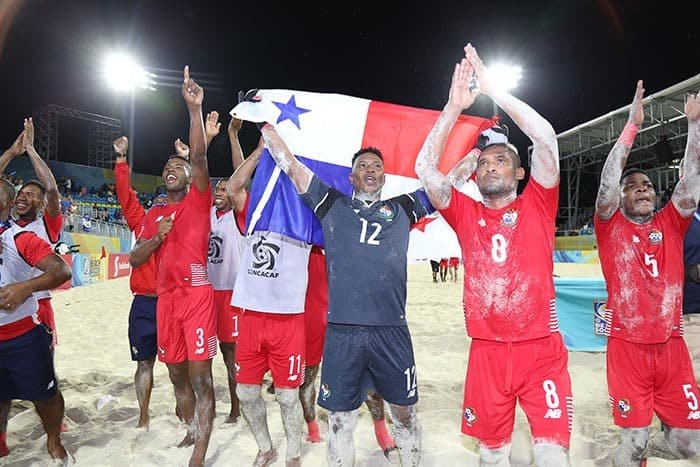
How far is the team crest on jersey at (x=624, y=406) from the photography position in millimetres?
3341

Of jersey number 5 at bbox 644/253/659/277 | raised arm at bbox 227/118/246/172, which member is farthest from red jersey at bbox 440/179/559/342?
raised arm at bbox 227/118/246/172

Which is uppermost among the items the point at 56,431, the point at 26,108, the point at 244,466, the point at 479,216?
the point at 26,108

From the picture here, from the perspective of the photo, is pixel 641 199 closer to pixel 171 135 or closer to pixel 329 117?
pixel 329 117

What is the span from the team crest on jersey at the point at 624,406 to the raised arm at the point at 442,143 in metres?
1.84

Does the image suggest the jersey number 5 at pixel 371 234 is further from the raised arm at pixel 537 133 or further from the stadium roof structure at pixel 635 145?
the stadium roof structure at pixel 635 145

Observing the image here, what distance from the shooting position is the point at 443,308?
37.3ft

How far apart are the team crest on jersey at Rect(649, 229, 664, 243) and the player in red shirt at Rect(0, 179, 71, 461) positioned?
4181mm

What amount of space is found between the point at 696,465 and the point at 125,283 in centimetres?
1705

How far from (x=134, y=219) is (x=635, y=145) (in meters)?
30.0

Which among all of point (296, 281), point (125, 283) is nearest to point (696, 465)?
point (296, 281)

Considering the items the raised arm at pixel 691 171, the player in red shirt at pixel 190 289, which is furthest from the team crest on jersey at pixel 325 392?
the raised arm at pixel 691 171

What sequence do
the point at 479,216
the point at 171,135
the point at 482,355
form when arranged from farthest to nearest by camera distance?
the point at 171,135 → the point at 479,216 → the point at 482,355

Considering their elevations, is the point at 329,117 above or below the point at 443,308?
above

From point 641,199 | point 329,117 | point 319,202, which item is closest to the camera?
point 319,202
